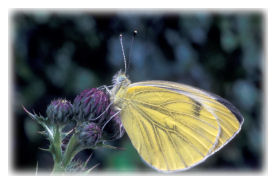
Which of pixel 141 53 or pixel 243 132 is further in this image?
pixel 243 132

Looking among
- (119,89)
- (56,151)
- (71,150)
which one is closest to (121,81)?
(119,89)

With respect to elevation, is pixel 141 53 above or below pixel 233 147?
above

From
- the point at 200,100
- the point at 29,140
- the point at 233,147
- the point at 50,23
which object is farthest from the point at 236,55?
the point at 29,140

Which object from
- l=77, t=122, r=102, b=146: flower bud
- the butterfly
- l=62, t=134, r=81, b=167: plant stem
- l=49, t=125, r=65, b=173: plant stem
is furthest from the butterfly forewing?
l=49, t=125, r=65, b=173: plant stem

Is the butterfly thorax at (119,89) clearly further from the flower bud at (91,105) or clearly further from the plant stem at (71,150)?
the plant stem at (71,150)

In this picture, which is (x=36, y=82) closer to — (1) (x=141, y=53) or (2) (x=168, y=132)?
(1) (x=141, y=53)

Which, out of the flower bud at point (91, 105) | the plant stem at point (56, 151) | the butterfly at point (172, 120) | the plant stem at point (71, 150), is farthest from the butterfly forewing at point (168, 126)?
the plant stem at point (56, 151)

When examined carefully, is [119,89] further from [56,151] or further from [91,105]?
[56,151]
